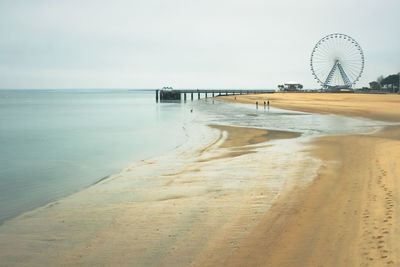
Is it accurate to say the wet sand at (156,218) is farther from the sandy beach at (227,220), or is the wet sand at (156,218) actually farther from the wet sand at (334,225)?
the wet sand at (334,225)

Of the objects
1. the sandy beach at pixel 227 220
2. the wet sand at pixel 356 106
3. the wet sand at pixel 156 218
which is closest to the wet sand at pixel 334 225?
the sandy beach at pixel 227 220

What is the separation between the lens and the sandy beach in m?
4.99

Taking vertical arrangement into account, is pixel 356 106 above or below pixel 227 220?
above

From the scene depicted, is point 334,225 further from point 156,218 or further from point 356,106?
point 356,106

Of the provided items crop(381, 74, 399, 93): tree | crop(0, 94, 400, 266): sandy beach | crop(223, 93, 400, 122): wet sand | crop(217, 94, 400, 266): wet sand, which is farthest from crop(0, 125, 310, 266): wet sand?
crop(381, 74, 399, 93): tree

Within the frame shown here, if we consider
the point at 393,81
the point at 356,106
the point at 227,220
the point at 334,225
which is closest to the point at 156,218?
the point at 227,220

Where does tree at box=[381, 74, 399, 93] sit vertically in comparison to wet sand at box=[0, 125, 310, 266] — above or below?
above

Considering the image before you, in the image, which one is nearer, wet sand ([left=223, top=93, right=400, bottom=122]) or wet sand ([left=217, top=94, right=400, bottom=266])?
wet sand ([left=217, top=94, right=400, bottom=266])

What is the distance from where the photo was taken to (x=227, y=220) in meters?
6.36

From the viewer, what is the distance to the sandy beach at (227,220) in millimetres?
4992

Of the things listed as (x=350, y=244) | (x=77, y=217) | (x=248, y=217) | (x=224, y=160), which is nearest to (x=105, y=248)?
(x=77, y=217)

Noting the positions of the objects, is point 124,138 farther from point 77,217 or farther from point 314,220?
point 314,220

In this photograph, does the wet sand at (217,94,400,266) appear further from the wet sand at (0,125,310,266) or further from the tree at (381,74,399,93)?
the tree at (381,74,399,93)

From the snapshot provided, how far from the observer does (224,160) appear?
12.5 meters
